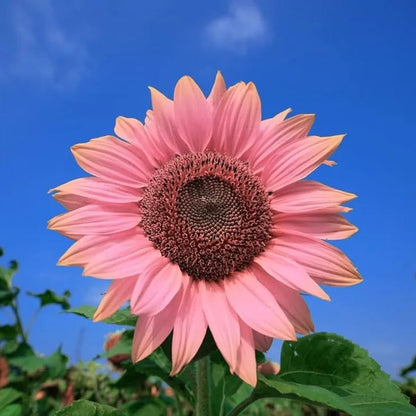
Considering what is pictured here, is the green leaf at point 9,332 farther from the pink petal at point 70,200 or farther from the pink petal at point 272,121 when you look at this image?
the pink petal at point 272,121

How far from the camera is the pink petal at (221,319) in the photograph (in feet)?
5.14

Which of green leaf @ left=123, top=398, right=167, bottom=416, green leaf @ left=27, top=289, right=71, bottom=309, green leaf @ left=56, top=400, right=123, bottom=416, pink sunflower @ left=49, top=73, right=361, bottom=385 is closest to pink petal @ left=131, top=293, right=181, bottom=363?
pink sunflower @ left=49, top=73, right=361, bottom=385

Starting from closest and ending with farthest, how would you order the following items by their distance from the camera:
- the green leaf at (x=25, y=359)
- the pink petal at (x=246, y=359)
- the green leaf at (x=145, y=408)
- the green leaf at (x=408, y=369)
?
the pink petal at (x=246, y=359) → the green leaf at (x=145, y=408) → the green leaf at (x=408, y=369) → the green leaf at (x=25, y=359)

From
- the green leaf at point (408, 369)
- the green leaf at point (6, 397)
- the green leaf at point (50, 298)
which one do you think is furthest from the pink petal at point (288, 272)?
the green leaf at point (50, 298)

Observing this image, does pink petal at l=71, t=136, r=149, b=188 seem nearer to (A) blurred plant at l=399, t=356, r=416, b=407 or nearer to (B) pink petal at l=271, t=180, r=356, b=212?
(B) pink petal at l=271, t=180, r=356, b=212

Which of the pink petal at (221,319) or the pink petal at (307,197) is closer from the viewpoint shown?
the pink petal at (221,319)

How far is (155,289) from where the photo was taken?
5.31 feet

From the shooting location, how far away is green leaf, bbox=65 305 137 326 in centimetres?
186

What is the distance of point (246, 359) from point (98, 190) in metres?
0.69

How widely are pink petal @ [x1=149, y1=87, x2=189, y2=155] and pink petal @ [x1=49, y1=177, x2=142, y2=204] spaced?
0.20 m

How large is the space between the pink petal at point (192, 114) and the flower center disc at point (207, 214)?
5cm

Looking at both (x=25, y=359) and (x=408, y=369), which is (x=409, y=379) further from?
(x=25, y=359)

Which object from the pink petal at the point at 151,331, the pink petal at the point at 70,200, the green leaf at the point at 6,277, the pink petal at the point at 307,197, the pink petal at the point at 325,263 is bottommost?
the pink petal at the point at 151,331

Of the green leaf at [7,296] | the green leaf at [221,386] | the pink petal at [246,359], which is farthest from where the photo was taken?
the green leaf at [7,296]
